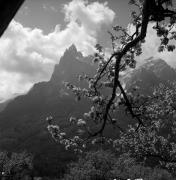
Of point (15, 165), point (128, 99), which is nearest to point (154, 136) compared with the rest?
point (128, 99)

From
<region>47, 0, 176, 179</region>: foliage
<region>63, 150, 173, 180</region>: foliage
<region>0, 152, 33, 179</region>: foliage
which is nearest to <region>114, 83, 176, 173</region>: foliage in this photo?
<region>47, 0, 176, 179</region>: foliage

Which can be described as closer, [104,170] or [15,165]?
[104,170]

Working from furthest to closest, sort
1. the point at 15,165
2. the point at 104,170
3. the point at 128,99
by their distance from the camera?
the point at 15,165, the point at 104,170, the point at 128,99

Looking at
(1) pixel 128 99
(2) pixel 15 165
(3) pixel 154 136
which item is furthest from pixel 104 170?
(1) pixel 128 99

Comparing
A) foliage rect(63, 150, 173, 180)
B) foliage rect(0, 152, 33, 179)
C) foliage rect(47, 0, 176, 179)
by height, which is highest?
foliage rect(63, 150, 173, 180)

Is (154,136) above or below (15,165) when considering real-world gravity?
above

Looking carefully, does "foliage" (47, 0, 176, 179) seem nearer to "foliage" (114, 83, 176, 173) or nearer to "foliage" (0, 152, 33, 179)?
"foliage" (114, 83, 176, 173)

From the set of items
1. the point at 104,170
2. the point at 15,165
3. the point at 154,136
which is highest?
the point at 104,170

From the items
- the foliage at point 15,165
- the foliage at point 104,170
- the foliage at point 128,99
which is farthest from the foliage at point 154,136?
the foliage at point 15,165

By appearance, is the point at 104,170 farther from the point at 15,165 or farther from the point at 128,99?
the point at 128,99

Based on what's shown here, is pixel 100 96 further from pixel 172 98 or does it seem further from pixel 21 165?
pixel 21 165

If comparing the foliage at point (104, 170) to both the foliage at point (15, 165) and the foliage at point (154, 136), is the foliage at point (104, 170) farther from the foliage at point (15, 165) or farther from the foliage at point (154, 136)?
the foliage at point (154, 136)

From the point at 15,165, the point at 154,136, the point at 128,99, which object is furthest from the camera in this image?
the point at 15,165

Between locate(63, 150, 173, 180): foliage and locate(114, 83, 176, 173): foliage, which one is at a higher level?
locate(63, 150, 173, 180): foliage
